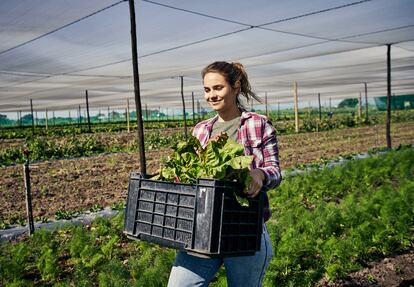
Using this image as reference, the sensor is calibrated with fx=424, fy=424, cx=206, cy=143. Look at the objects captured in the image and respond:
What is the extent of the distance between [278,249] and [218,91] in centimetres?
206

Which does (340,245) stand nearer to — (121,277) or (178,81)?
(121,277)

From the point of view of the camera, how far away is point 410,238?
13.7ft

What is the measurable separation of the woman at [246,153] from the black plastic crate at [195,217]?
0.49 ft

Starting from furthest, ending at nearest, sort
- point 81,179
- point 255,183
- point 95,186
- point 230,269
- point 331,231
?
point 81,179
point 95,186
point 331,231
point 230,269
point 255,183

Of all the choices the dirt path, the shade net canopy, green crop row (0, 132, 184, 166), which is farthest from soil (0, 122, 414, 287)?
the shade net canopy

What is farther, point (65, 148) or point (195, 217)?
point (65, 148)

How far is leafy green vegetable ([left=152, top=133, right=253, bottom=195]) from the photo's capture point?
180 cm

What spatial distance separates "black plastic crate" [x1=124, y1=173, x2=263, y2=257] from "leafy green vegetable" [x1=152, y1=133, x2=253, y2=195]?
0.08m

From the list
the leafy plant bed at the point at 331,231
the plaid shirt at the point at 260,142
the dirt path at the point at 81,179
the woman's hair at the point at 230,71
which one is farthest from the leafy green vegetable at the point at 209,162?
the dirt path at the point at 81,179

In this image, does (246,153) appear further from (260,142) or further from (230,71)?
(230,71)

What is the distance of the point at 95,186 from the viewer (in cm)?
783

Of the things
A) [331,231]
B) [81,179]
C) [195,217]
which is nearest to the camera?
[195,217]

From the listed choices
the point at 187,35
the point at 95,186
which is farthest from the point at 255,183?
the point at 95,186

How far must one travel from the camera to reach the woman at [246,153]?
1993 millimetres
